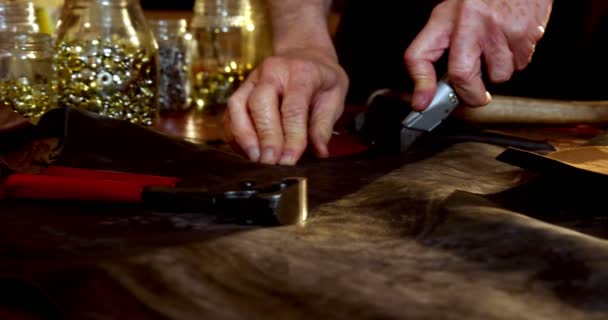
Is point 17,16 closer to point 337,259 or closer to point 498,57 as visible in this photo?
point 498,57

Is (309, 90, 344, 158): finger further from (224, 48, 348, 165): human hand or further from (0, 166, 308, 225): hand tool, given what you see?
(0, 166, 308, 225): hand tool

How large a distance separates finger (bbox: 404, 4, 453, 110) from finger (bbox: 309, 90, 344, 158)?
0.41ft

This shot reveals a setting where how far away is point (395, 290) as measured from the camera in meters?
0.58

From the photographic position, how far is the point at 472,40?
1.16 meters

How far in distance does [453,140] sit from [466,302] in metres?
0.61

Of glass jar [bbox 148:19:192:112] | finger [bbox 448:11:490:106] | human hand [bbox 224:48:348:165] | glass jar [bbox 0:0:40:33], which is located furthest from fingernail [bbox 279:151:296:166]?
glass jar [bbox 148:19:192:112]

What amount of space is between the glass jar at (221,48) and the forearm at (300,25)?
0.29 meters

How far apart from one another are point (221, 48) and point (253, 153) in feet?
2.62

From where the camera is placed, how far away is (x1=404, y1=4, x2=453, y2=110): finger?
3.87 ft

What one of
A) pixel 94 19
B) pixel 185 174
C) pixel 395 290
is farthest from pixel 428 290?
pixel 94 19

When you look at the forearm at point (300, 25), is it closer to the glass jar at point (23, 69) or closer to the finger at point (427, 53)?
Answer: the finger at point (427, 53)

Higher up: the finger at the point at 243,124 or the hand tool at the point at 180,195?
the hand tool at the point at 180,195

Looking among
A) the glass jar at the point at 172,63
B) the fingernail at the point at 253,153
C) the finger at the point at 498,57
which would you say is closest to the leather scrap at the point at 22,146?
the fingernail at the point at 253,153

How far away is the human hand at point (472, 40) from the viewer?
3.81 feet
